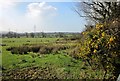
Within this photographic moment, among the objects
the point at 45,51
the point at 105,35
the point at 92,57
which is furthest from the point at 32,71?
the point at 45,51

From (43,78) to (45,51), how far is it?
12.9 feet

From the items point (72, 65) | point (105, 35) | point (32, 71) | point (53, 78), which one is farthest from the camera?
point (72, 65)

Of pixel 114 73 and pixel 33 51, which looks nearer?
pixel 114 73

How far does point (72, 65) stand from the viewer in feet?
20.2

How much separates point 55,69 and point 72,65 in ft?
1.74

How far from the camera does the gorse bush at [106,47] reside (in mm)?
3877

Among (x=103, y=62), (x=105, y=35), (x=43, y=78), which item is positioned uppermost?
(x=105, y=35)

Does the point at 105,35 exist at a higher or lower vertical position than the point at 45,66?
higher

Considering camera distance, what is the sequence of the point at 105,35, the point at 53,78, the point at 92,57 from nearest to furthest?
1. the point at 105,35
2. the point at 92,57
3. the point at 53,78

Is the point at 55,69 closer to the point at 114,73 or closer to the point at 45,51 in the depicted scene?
the point at 114,73

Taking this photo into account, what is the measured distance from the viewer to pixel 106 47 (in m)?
3.93

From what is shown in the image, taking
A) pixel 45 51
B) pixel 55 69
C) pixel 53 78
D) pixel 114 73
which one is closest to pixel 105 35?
pixel 114 73

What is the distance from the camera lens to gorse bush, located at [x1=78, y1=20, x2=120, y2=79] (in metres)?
3.88

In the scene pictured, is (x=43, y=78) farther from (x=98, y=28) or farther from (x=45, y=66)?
(x=98, y=28)
